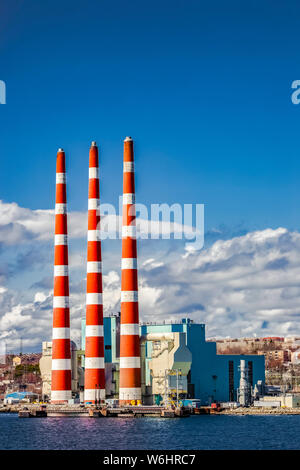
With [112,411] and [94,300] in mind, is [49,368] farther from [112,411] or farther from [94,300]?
[94,300]

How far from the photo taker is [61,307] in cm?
7744

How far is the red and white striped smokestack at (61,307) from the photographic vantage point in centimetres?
7744

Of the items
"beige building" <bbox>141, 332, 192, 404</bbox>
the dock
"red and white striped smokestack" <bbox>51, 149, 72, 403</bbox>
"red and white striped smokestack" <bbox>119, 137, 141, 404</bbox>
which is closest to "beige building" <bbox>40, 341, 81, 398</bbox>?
"beige building" <bbox>141, 332, 192, 404</bbox>

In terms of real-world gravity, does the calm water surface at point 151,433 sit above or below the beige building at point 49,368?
below

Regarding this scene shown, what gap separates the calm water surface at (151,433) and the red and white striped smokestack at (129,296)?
3608 mm

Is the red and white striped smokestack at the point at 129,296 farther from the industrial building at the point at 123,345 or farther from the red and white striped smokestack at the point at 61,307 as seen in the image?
the red and white striped smokestack at the point at 61,307

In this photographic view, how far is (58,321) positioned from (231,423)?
50.3 ft

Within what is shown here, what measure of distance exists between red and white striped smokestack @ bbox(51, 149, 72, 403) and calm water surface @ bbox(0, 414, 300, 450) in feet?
9.81

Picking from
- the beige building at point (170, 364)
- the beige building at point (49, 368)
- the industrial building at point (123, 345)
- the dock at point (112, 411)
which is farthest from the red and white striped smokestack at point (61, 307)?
the beige building at point (170, 364)

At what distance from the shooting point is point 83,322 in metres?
93.2

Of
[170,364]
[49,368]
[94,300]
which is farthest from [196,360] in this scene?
[94,300]
